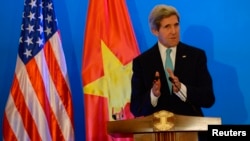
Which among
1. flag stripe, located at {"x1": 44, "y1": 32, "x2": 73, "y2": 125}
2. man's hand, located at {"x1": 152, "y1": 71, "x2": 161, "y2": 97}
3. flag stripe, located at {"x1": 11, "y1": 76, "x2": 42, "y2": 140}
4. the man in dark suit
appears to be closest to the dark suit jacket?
the man in dark suit

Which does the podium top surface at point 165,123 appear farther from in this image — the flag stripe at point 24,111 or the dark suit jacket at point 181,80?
the flag stripe at point 24,111

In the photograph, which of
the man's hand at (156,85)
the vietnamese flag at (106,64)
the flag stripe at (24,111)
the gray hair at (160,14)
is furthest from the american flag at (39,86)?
the man's hand at (156,85)

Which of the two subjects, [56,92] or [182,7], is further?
[182,7]

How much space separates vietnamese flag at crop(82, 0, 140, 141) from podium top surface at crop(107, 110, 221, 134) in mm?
1116

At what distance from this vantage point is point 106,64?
A: 3.56 m

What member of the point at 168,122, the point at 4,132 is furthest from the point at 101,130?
the point at 168,122

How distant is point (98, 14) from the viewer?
3.62 meters

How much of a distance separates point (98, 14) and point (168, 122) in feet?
5.25

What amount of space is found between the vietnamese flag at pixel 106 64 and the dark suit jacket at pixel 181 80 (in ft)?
1.12

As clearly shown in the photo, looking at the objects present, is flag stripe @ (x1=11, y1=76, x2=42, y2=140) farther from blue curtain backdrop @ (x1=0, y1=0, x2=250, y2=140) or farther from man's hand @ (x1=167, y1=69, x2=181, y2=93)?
man's hand @ (x1=167, y1=69, x2=181, y2=93)

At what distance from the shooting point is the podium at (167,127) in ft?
7.32

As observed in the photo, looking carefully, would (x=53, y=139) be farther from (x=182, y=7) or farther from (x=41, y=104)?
(x=182, y=7)

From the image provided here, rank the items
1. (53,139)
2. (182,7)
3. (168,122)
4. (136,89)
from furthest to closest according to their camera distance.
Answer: (182,7)
(53,139)
(136,89)
(168,122)

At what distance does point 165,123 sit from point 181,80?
81 centimetres
